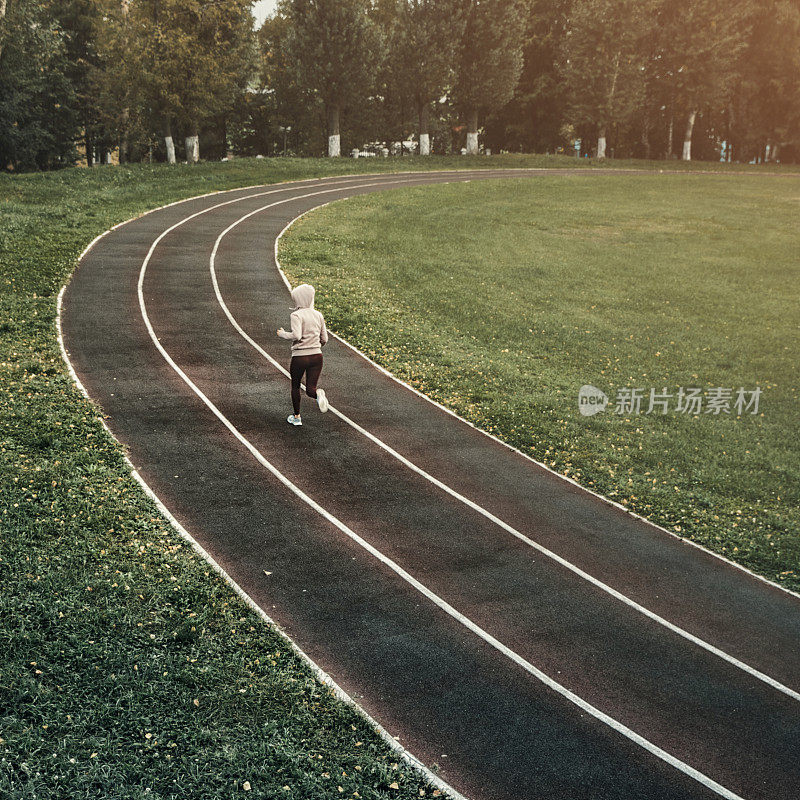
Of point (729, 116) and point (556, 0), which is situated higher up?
point (556, 0)

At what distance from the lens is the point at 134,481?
10695mm

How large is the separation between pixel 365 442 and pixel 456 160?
1706 inches

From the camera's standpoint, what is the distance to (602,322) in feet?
71.7

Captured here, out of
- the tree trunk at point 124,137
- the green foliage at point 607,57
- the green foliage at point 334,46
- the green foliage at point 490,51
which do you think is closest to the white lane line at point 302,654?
the green foliage at point 334,46

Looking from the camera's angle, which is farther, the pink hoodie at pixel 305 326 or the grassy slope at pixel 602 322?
the grassy slope at pixel 602 322

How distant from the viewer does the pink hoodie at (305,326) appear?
1227cm

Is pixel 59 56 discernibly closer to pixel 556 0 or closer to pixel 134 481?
pixel 556 0

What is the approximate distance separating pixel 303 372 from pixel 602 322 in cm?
1200

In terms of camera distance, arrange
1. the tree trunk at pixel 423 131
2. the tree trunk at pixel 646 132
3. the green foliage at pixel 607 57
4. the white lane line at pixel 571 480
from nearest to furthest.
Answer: the white lane line at pixel 571 480 < the green foliage at pixel 607 57 < the tree trunk at pixel 423 131 < the tree trunk at pixel 646 132

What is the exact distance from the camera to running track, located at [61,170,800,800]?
6844mm

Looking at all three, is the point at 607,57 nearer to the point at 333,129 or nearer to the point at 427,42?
the point at 427,42

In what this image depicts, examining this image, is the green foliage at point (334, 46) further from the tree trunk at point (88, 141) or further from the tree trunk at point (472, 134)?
the tree trunk at point (88, 141)

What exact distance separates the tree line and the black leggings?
35207 mm

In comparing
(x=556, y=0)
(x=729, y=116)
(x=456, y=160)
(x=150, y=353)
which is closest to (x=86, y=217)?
(x=150, y=353)
